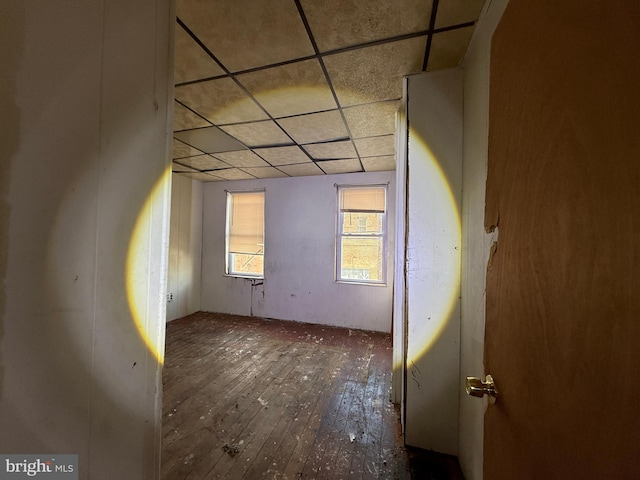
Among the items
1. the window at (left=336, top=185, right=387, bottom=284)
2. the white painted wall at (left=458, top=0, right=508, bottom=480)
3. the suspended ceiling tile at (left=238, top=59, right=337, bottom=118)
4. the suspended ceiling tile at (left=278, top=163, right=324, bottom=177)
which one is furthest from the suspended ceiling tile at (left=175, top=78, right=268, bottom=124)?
the window at (left=336, top=185, right=387, bottom=284)

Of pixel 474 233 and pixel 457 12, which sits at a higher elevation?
pixel 457 12

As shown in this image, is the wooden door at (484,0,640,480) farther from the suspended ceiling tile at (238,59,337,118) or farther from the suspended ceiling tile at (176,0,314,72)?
the suspended ceiling tile at (238,59,337,118)

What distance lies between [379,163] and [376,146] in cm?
67

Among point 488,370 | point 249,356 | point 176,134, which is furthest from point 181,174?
point 488,370

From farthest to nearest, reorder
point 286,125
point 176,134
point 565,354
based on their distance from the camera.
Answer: point 176,134
point 286,125
point 565,354

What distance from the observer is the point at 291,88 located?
6.09ft

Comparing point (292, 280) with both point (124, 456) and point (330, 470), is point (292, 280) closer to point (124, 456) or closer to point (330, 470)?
point (330, 470)

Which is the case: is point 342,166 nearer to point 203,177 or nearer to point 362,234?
point 362,234

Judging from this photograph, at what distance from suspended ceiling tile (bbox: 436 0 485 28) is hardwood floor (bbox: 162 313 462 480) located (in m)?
2.62

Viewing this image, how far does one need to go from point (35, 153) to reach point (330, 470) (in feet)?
6.69

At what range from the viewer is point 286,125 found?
2447 mm

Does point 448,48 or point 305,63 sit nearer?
point 448,48

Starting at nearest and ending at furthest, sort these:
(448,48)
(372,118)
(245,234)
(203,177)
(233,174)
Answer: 1. (448,48)
2. (372,118)
3. (233,174)
4. (203,177)
5. (245,234)

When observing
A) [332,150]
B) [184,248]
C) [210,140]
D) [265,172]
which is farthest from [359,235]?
[184,248]
